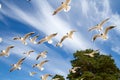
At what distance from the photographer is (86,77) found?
7594 cm

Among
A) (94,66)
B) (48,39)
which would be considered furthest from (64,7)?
(94,66)

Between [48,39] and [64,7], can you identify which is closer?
[64,7]

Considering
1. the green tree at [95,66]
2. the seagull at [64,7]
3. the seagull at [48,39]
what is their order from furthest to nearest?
the green tree at [95,66] → the seagull at [48,39] → the seagull at [64,7]

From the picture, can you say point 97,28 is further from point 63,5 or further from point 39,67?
point 39,67

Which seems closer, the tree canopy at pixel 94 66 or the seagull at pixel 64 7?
the seagull at pixel 64 7

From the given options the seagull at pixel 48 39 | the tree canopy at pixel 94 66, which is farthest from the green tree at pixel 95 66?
the seagull at pixel 48 39

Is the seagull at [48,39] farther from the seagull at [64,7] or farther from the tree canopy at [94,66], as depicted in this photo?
the tree canopy at [94,66]

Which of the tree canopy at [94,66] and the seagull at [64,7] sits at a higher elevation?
the tree canopy at [94,66]

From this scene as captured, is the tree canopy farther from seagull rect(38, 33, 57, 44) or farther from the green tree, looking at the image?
seagull rect(38, 33, 57, 44)

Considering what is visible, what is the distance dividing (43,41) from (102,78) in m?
41.2

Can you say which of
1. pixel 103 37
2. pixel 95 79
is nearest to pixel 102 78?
pixel 95 79

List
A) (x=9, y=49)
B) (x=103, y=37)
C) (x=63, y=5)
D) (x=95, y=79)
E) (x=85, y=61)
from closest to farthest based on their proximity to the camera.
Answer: (x=63, y=5), (x=103, y=37), (x=9, y=49), (x=95, y=79), (x=85, y=61)

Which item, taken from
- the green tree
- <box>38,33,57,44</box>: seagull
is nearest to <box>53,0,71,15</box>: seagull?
<box>38,33,57,44</box>: seagull

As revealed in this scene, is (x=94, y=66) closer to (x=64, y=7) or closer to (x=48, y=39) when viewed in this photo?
(x=48, y=39)
